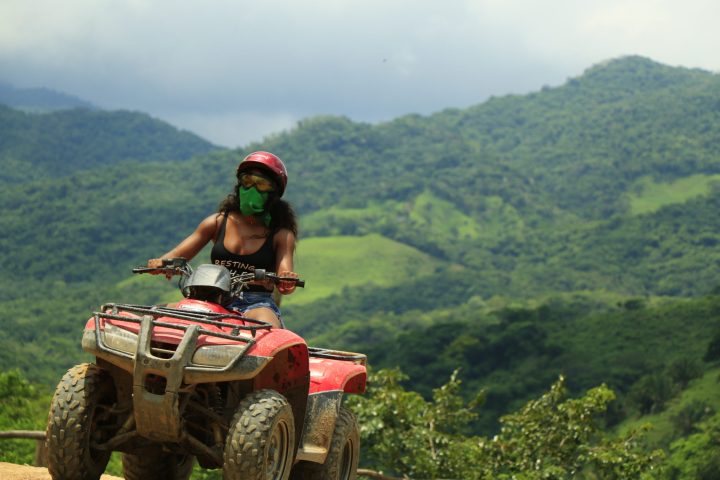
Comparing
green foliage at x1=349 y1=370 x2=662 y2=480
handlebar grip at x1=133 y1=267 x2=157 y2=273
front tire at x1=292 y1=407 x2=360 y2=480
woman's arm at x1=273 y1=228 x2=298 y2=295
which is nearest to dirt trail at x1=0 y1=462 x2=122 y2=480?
handlebar grip at x1=133 y1=267 x2=157 y2=273

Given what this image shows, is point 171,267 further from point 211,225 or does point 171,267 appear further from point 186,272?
point 211,225

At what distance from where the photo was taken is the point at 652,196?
648 ft

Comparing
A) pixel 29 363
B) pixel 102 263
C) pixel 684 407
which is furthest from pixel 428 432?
pixel 102 263

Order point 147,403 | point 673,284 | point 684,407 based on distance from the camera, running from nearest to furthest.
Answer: point 147,403 < point 684,407 < point 673,284

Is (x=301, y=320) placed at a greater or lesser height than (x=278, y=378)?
lesser

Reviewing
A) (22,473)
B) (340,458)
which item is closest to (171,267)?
(340,458)

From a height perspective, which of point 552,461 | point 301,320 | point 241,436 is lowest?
point 301,320

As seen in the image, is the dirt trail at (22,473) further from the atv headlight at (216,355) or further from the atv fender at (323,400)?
the atv headlight at (216,355)

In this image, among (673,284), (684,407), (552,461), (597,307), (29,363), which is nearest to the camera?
(552,461)

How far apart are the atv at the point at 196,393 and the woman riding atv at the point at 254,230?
303 mm

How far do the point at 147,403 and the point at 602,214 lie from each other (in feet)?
648

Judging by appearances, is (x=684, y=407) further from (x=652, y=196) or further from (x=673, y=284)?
(x=652, y=196)

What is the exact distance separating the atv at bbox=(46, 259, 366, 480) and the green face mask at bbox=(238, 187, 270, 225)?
58 centimetres

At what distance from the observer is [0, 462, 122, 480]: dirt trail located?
8.35 m
